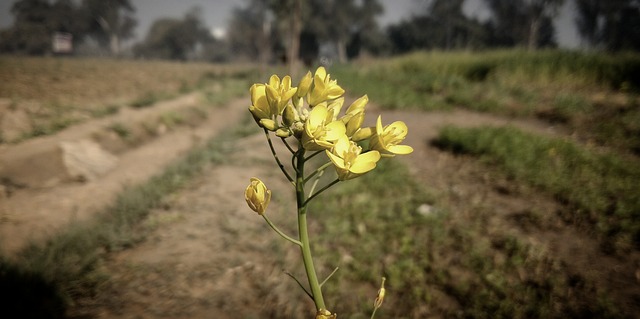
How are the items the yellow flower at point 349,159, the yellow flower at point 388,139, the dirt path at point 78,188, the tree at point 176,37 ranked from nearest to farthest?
the yellow flower at point 349,159 → the yellow flower at point 388,139 → the dirt path at point 78,188 → the tree at point 176,37

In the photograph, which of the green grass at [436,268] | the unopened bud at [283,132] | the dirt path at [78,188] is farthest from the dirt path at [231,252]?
the unopened bud at [283,132]

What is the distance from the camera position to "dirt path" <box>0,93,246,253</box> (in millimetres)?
3121

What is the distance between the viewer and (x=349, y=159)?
0.92 meters

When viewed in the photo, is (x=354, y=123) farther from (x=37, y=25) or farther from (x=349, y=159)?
(x=37, y=25)

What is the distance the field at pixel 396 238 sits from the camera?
2240 millimetres

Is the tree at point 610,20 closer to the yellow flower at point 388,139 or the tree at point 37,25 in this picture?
the yellow flower at point 388,139

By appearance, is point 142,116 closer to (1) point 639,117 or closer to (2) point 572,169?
(2) point 572,169

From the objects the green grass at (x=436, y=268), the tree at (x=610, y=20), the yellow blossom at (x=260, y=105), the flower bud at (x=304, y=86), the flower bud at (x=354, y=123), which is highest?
the tree at (x=610, y=20)

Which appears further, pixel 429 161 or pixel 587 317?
pixel 429 161

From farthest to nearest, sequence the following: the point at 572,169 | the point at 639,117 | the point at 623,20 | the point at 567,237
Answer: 1. the point at 623,20
2. the point at 639,117
3. the point at 572,169
4. the point at 567,237

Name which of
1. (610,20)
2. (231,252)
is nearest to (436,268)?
(231,252)

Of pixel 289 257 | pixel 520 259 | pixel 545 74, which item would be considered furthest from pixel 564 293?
pixel 545 74

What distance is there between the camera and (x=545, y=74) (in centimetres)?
891

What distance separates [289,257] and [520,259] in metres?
2.08
